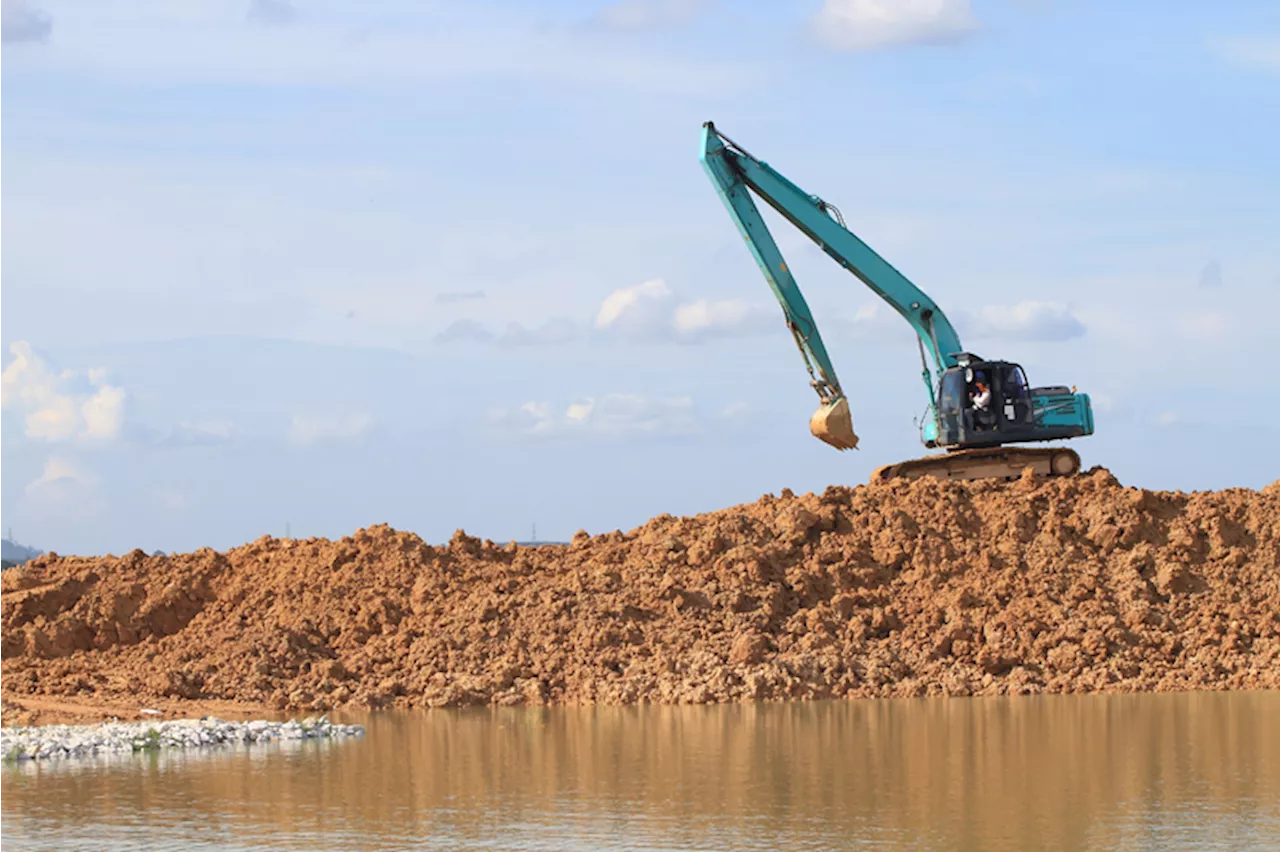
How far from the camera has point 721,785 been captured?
14.9 meters

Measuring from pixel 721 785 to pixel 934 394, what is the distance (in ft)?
48.2

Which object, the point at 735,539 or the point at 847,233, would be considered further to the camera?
the point at 847,233

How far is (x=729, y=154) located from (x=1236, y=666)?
11.0 metres

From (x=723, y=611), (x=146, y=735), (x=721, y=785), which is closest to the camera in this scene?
(x=721, y=785)

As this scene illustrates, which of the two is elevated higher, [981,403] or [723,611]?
[981,403]

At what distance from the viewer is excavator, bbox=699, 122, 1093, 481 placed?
2759 cm

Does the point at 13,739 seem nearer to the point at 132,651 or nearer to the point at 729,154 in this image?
the point at 132,651

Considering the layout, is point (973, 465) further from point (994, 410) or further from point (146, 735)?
point (146, 735)

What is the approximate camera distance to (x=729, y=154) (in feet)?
90.4

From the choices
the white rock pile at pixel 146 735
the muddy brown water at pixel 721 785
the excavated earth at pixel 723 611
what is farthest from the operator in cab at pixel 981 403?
the white rock pile at pixel 146 735

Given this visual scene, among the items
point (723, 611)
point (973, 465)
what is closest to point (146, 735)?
point (723, 611)

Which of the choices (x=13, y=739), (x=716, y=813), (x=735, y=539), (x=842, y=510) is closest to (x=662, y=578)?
(x=735, y=539)

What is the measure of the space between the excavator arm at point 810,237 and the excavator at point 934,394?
16 mm

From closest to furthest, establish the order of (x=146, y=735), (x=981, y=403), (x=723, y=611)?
(x=146, y=735), (x=723, y=611), (x=981, y=403)
